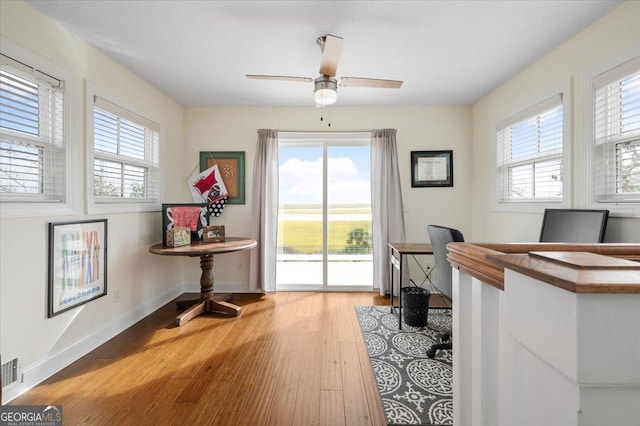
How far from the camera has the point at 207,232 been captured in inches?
130

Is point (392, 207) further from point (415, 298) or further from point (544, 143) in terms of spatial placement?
point (544, 143)

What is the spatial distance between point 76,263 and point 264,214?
6.47 ft

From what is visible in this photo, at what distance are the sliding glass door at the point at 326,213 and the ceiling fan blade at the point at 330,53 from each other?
5.21 ft

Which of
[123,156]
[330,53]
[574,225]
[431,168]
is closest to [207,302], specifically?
[123,156]

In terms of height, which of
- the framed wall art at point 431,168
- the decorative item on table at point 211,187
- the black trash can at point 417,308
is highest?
the framed wall art at point 431,168

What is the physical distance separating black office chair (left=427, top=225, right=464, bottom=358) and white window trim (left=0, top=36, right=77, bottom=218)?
2.98m

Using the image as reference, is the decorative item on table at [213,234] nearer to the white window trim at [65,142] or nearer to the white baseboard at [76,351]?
the white baseboard at [76,351]

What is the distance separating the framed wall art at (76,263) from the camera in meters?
2.07

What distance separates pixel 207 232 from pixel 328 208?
1.61m

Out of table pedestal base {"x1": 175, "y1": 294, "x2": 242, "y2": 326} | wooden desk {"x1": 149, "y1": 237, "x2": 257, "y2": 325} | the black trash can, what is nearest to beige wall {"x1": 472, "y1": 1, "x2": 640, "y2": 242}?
the black trash can

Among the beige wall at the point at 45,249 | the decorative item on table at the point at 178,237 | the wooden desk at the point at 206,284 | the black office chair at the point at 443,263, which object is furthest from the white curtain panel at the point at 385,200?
the beige wall at the point at 45,249

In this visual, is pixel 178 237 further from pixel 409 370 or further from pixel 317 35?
pixel 409 370

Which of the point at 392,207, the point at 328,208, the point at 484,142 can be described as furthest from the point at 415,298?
the point at 484,142

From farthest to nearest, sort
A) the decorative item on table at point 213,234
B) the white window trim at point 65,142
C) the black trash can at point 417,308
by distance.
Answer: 1. the decorative item on table at point 213,234
2. the black trash can at point 417,308
3. the white window trim at point 65,142
